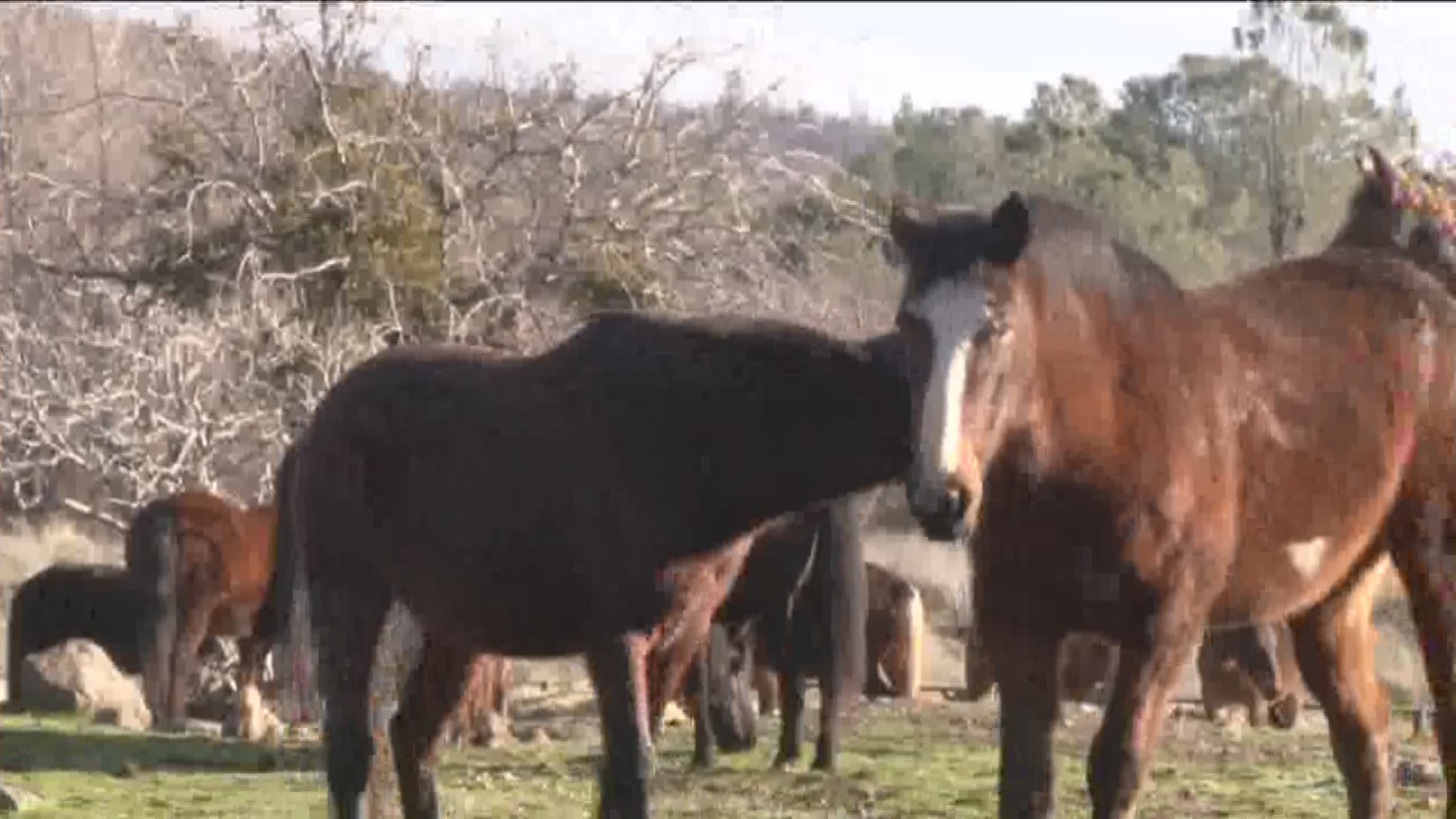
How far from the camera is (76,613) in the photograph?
20.8 metres

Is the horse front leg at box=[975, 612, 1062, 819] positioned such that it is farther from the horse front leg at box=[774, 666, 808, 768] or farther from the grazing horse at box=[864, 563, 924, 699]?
the grazing horse at box=[864, 563, 924, 699]

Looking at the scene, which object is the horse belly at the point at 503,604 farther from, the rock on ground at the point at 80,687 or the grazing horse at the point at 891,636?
the grazing horse at the point at 891,636

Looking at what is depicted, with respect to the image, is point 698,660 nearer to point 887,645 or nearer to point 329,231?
point 329,231

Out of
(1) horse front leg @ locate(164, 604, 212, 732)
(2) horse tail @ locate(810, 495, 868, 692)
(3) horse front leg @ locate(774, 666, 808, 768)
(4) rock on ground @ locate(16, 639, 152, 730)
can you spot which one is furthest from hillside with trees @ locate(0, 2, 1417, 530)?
(2) horse tail @ locate(810, 495, 868, 692)

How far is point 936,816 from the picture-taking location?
1109cm

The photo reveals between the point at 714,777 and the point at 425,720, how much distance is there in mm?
4501

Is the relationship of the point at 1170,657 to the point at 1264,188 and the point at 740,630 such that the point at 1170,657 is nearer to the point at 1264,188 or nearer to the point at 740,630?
the point at 740,630

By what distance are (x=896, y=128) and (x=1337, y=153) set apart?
44.6 feet

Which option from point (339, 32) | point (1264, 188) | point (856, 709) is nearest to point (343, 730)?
point (856, 709)

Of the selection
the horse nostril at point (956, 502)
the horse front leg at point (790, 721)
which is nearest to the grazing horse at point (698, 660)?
the horse front leg at point (790, 721)

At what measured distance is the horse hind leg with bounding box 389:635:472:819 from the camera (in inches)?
351

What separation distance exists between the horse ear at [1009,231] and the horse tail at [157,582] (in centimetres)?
1262

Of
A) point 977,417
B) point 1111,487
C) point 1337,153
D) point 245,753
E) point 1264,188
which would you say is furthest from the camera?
point 1264,188

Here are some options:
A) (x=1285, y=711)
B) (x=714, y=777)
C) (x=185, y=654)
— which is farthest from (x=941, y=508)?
(x=185, y=654)
